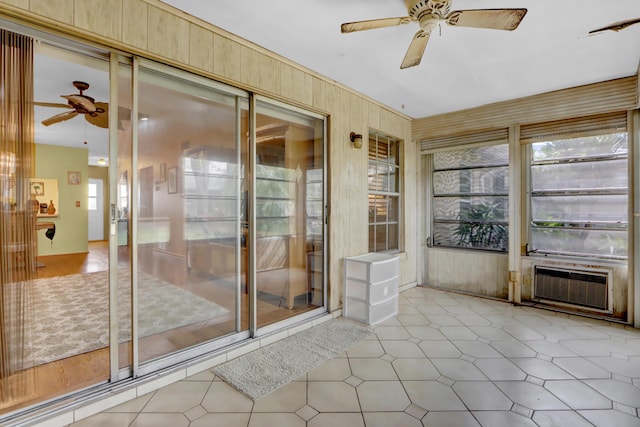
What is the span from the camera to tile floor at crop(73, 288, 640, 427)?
183 centimetres

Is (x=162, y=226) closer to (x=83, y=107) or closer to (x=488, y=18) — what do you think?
(x=83, y=107)

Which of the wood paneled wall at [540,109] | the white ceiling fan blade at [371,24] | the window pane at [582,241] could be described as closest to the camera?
the white ceiling fan blade at [371,24]

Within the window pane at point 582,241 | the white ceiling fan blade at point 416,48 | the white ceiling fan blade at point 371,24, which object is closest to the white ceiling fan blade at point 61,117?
the white ceiling fan blade at point 371,24

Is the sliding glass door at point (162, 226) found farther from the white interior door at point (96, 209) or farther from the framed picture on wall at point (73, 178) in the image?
the white interior door at point (96, 209)

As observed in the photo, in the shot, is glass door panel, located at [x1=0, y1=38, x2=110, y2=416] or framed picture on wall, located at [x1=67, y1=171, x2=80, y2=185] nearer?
glass door panel, located at [x1=0, y1=38, x2=110, y2=416]

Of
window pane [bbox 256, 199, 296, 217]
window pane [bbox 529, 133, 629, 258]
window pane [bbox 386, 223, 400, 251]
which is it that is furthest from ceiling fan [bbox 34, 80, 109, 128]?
window pane [bbox 529, 133, 629, 258]

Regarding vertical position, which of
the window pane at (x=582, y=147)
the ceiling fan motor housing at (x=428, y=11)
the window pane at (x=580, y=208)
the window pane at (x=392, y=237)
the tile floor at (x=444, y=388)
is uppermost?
the ceiling fan motor housing at (x=428, y=11)

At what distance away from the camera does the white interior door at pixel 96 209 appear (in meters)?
9.65

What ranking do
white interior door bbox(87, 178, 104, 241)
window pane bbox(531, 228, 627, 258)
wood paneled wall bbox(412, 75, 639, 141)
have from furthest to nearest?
white interior door bbox(87, 178, 104, 241), window pane bbox(531, 228, 627, 258), wood paneled wall bbox(412, 75, 639, 141)

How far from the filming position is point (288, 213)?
3.28 meters

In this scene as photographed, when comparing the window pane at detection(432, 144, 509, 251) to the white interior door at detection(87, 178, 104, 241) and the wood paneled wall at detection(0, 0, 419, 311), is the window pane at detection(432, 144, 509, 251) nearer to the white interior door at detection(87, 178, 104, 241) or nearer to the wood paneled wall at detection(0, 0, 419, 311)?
the wood paneled wall at detection(0, 0, 419, 311)

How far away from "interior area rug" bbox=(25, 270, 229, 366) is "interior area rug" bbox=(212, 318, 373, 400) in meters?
0.49

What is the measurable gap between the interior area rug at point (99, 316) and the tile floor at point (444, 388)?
1.54ft

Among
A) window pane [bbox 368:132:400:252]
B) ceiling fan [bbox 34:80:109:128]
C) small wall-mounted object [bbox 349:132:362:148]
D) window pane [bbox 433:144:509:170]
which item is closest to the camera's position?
ceiling fan [bbox 34:80:109:128]
